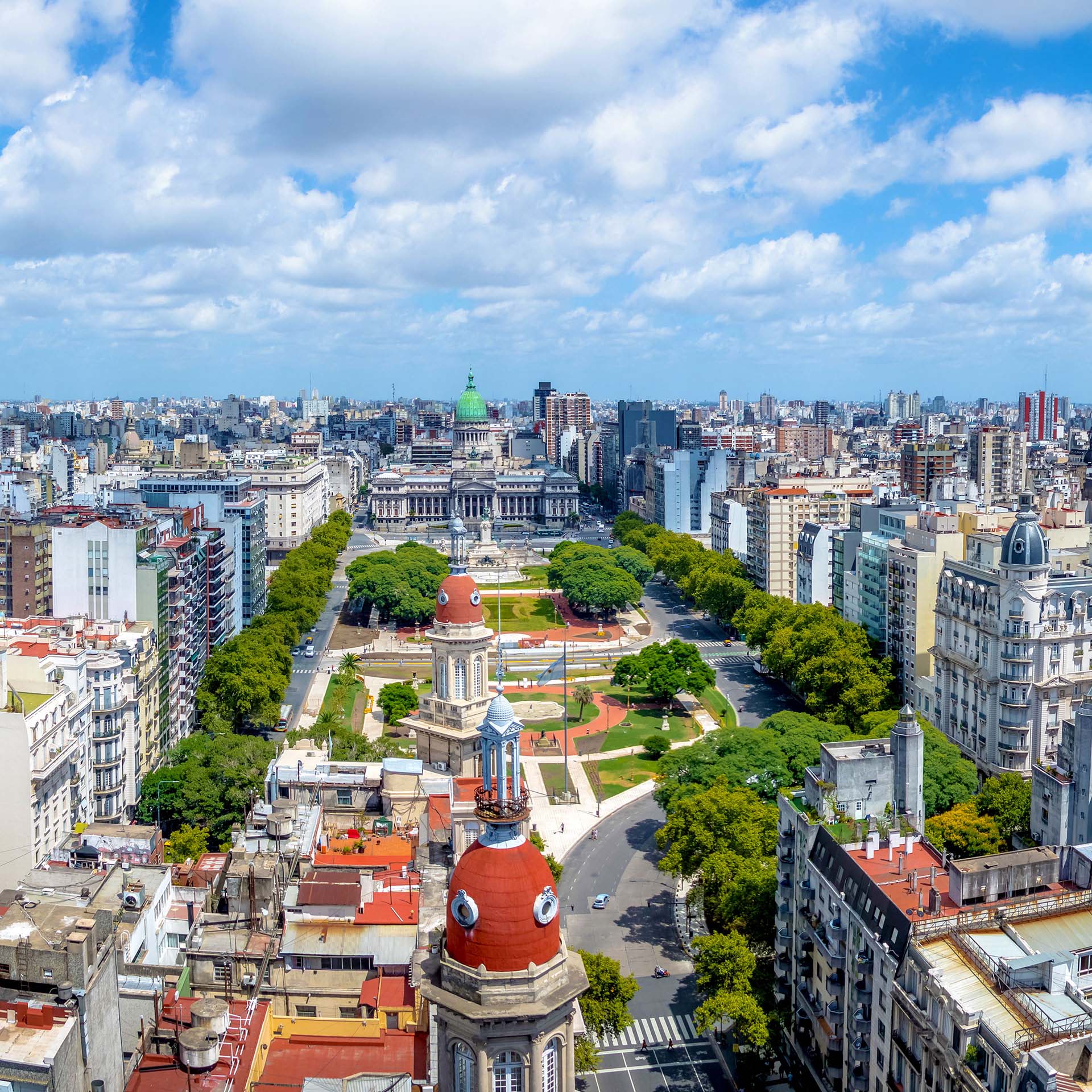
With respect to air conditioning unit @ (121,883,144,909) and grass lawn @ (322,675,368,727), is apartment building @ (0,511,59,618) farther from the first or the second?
air conditioning unit @ (121,883,144,909)

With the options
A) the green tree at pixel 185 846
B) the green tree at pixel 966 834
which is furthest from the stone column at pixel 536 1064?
the green tree at pixel 185 846

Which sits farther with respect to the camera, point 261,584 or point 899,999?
point 261,584

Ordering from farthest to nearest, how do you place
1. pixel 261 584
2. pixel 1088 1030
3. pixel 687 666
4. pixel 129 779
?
1. pixel 261 584
2. pixel 687 666
3. pixel 129 779
4. pixel 1088 1030

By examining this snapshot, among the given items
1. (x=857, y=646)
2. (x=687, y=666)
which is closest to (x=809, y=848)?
(x=857, y=646)

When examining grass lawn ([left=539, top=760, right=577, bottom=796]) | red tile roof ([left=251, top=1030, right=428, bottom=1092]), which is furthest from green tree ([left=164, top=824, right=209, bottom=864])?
grass lawn ([left=539, top=760, right=577, bottom=796])

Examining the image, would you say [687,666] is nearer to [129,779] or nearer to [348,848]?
[129,779]

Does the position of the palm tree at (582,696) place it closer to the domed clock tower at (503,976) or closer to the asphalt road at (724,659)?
the asphalt road at (724,659)
